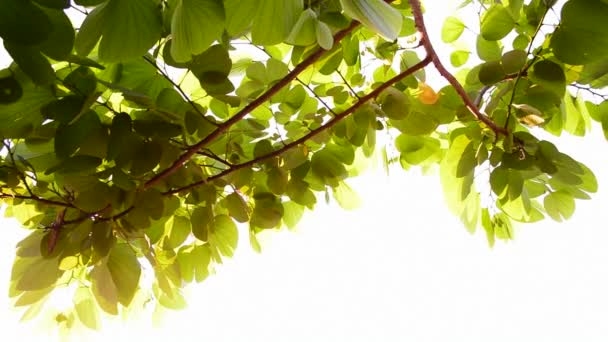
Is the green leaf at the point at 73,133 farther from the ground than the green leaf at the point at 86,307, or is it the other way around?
the green leaf at the point at 73,133

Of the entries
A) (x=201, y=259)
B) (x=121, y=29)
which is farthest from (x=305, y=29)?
(x=201, y=259)

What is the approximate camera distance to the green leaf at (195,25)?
0.31 meters

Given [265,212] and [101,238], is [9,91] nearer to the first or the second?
[101,238]

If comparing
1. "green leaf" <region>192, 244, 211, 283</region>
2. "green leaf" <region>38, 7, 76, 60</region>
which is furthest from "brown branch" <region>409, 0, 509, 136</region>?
"green leaf" <region>192, 244, 211, 283</region>

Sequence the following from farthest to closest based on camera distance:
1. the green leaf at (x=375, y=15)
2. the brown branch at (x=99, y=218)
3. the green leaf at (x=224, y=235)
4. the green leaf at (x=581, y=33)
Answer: the green leaf at (x=224, y=235), the brown branch at (x=99, y=218), the green leaf at (x=581, y=33), the green leaf at (x=375, y=15)

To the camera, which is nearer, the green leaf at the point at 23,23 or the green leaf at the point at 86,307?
the green leaf at the point at 23,23

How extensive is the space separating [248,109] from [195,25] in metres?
0.11

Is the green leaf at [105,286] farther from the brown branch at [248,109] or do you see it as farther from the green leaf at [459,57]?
the green leaf at [459,57]

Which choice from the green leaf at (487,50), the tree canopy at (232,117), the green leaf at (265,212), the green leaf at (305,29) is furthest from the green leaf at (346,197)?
the green leaf at (305,29)

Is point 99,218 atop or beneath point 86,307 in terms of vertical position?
atop

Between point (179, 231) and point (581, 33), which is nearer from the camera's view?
point (581, 33)

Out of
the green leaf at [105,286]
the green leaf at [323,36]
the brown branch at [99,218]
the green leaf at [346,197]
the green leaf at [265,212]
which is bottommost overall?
the green leaf at [346,197]

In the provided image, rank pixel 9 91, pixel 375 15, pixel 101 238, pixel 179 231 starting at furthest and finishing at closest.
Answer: pixel 179 231 < pixel 101 238 < pixel 9 91 < pixel 375 15

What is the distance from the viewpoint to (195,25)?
316 mm
